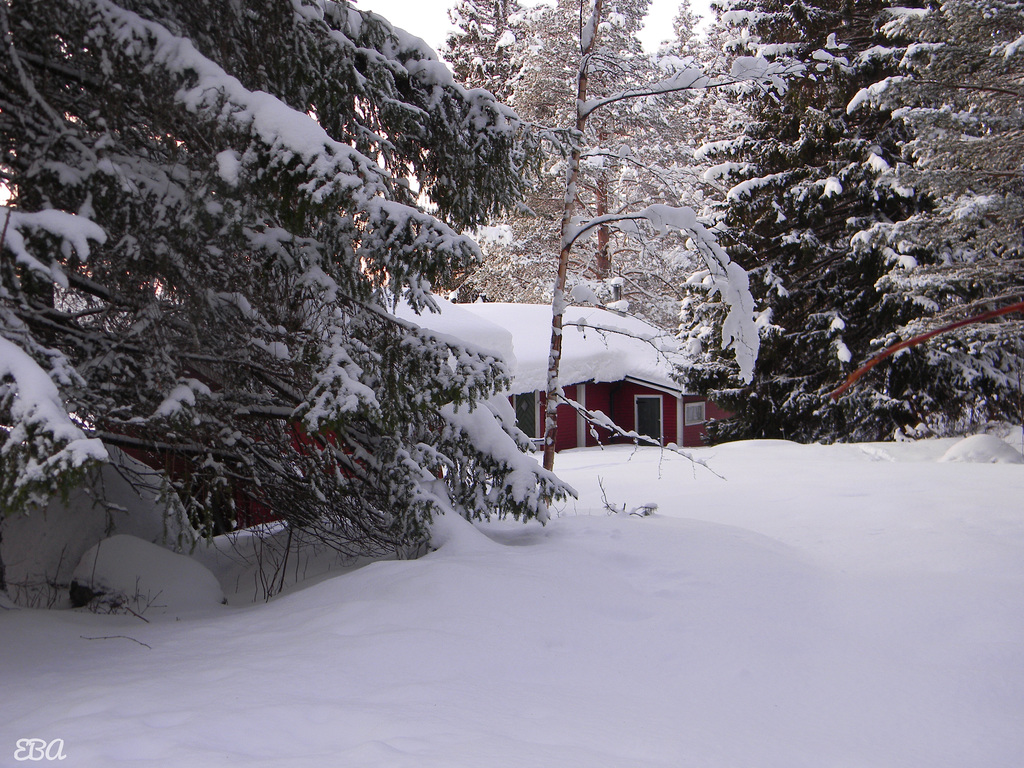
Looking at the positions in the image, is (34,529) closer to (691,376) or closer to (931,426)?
(691,376)

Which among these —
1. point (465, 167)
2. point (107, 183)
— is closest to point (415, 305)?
point (465, 167)

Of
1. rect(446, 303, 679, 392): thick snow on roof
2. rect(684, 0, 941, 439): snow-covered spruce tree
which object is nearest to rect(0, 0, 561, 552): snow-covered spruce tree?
rect(684, 0, 941, 439): snow-covered spruce tree

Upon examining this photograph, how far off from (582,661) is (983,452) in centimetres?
955

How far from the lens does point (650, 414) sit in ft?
81.0

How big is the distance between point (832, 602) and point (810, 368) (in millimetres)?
11490

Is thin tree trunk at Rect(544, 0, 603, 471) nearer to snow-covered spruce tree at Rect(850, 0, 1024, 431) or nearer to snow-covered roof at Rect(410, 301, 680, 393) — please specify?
snow-covered spruce tree at Rect(850, 0, 1024, 431)

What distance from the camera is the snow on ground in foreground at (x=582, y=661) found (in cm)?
284

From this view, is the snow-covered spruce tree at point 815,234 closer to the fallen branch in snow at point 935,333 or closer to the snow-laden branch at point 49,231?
the snow-laden branch at point 49,231

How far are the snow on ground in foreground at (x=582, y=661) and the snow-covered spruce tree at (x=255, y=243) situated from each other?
86cm

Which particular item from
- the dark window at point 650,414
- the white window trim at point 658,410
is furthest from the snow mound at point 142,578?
the dark window at point 650,414

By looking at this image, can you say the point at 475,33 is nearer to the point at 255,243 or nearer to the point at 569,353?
the point at 569,353

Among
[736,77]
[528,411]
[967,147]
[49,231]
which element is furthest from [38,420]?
[528,411]

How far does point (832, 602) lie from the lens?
4840 millimetres

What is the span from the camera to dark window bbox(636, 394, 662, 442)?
2453cm
